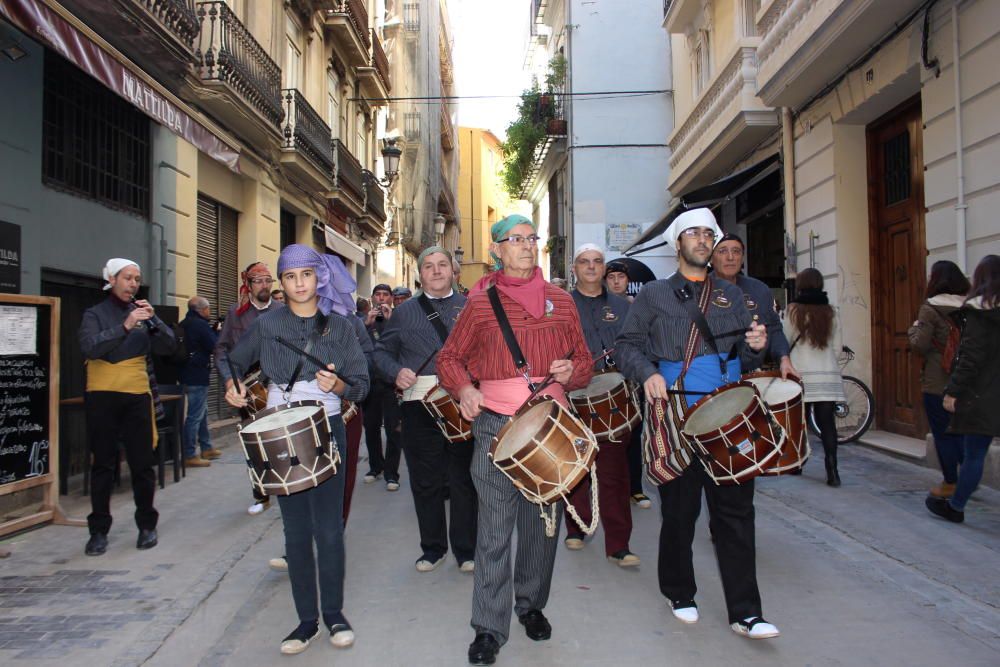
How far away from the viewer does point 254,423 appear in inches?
140

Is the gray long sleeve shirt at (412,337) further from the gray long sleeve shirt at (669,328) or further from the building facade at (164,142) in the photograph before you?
the building facade at (164,142)

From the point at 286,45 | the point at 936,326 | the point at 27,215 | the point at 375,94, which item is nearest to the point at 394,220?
the point at 375,94

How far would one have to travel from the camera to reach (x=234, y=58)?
12.0m

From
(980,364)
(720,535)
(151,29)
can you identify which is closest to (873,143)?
(980,364)

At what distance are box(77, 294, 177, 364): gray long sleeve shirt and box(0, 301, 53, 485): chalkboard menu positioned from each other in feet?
2.84

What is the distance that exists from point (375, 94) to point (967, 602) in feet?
73.0

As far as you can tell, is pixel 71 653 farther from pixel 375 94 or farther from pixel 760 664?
pixel 375 94

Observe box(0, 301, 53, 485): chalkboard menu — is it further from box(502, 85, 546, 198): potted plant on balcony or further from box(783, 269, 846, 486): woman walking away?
box(502, 85, 546, 198): potted plant on balcony

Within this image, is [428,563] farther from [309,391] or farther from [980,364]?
[980,364]

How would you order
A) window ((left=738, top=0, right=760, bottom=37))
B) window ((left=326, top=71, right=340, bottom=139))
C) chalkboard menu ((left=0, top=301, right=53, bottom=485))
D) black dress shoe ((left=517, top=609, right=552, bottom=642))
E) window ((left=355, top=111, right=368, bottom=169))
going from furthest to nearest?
window ((left=355, top=111, right=368, bottom=169)) → window ((left=326, top=71, right=340, bottom=139)) → window ((left=738, top=0, right=760, bottom=37)) → chalkboard menu ((left=0, top=301, right=53, bottom=485)) → black dress shoe ((left=517, top=609, right=552, bottom=642))

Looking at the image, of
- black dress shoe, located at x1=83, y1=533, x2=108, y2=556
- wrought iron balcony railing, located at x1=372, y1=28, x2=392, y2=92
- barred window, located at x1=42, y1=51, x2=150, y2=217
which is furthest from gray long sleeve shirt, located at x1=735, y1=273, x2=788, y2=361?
wrought iron balcony railing, located at x1=372, y1=28, x2=392, y2=92

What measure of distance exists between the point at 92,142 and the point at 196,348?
2.45m

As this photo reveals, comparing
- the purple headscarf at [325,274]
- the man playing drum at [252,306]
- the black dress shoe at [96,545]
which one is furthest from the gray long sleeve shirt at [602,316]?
the black dress shoe at [96,545]

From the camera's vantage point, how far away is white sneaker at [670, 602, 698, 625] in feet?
13.2
